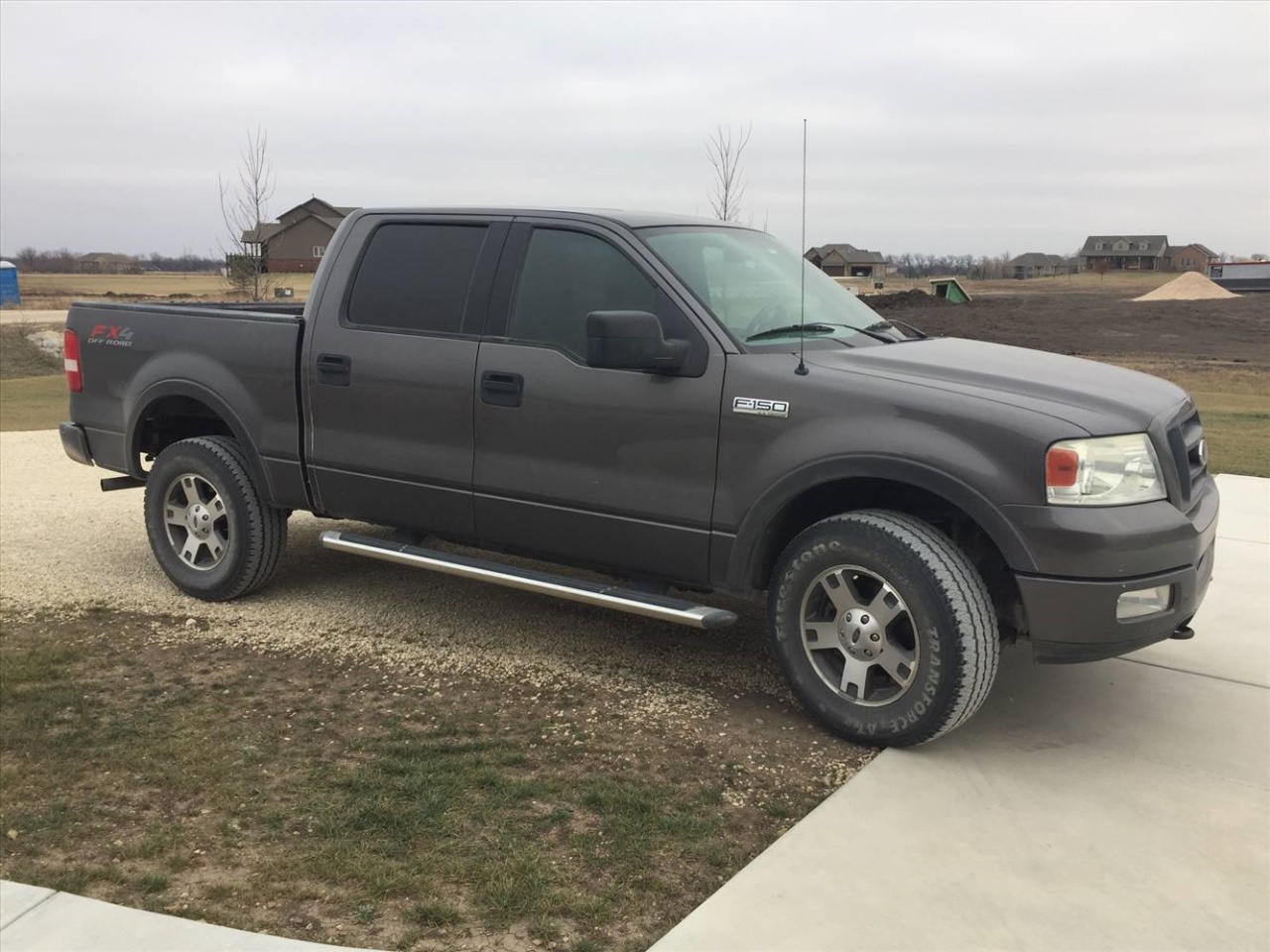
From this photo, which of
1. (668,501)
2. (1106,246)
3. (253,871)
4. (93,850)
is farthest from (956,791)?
(1106,246)

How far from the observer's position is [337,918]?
308 cm

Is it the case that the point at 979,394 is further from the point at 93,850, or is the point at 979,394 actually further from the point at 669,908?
the point at 93,850

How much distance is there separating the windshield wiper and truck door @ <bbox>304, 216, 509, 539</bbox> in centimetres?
125

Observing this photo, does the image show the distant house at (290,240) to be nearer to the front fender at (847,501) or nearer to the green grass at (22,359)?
the green grass at (22,359)

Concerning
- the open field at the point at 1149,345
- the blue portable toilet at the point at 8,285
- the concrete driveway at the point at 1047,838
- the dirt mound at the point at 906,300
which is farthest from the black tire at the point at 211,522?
the blue portable toilet at the point at 8,285

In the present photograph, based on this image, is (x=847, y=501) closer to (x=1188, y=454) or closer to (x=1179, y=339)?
(x=1188, y=454)

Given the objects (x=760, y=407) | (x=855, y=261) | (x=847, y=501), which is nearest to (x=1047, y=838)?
(x=847, y=501)

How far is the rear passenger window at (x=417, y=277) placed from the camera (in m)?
5.17

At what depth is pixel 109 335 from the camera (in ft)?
20.4

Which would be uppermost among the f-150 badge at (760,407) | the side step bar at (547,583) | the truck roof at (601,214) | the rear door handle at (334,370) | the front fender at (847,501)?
the truck roof at (601,214)

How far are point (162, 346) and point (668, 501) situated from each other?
3.07m

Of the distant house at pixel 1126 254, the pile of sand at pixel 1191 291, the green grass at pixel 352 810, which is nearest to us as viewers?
the green grass at pixel 352 810

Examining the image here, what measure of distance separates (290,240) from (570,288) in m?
25.1

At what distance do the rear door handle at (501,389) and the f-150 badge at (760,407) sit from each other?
99cm
